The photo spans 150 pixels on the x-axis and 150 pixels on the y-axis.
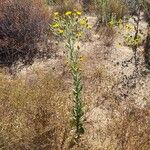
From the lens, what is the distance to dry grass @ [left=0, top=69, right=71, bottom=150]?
5.68 metres

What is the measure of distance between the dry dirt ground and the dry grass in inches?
19.0

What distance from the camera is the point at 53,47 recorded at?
822 cm

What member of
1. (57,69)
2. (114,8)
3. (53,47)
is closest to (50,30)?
(53,47)

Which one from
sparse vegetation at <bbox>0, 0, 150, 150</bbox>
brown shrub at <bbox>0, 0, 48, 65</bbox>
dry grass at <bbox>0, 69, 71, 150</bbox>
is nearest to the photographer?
dry grass at <bbox>0, 69, 71, 150</bbox>

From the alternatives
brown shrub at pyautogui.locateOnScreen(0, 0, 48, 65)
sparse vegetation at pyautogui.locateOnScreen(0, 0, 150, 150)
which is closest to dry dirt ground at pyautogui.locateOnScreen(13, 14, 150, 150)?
sparse vegetation at pyautogui.locateOnScreen(0, 0, 150, 150)

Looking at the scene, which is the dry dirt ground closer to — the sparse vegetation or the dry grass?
the sparse vegetation

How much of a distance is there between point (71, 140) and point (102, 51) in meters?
2.59

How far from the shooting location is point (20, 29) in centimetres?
805

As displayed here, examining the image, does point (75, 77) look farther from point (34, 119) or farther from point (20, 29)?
point (20, 29)

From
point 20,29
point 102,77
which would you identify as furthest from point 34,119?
point 20,29

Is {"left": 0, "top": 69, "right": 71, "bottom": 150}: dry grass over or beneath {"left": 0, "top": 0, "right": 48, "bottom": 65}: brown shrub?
beneath

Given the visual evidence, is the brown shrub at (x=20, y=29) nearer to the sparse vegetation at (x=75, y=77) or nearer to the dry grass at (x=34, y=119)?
the sparse vegetation at (x=75, y=77)

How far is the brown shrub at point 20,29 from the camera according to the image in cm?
804

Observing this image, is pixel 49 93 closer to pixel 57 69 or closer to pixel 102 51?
pixel 57 69
